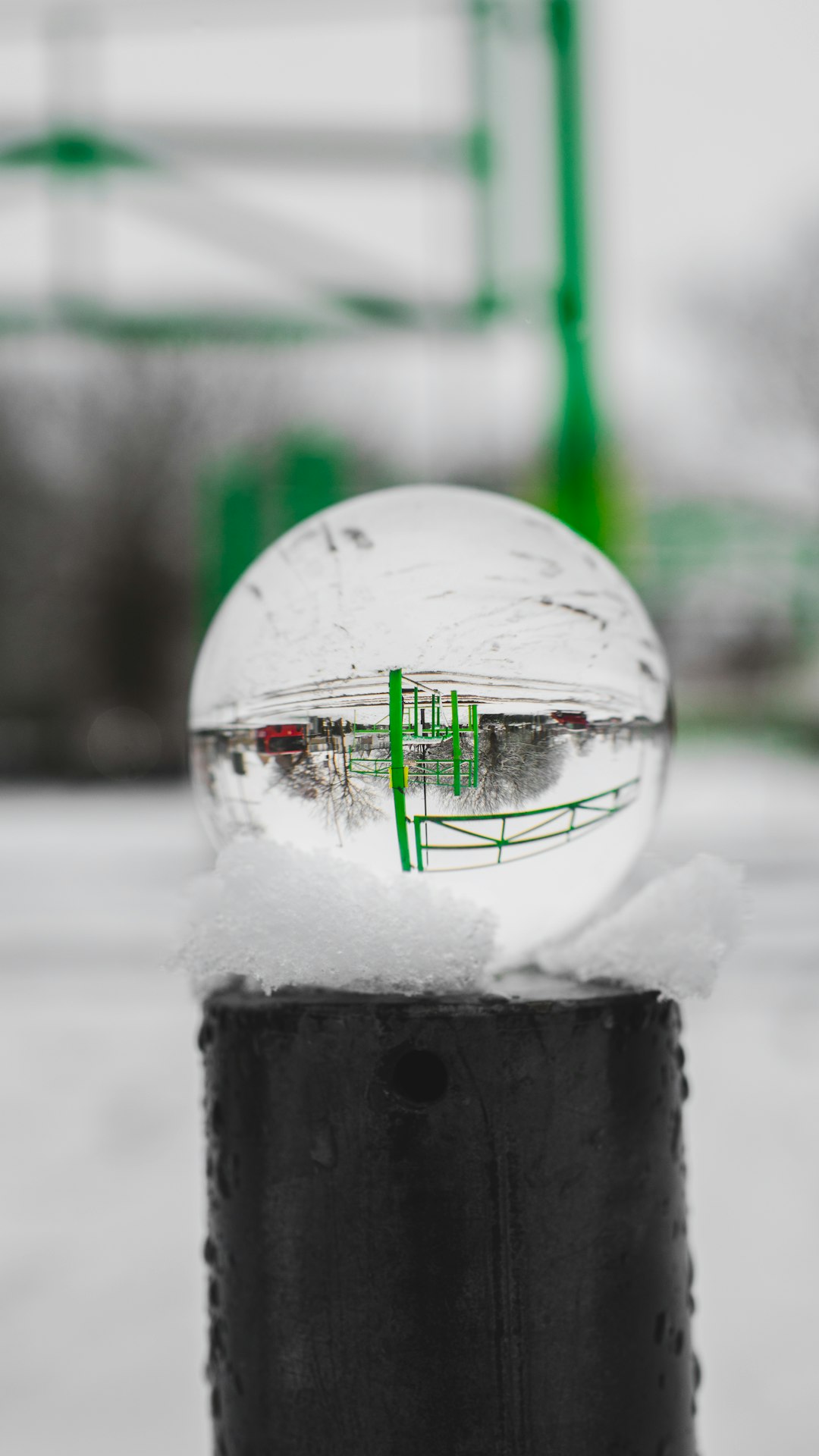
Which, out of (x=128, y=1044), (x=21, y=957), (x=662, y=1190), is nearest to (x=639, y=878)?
(x=662, y=1190)

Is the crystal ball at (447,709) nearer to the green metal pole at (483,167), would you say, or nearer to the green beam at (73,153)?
the green metal pole at (483,167)

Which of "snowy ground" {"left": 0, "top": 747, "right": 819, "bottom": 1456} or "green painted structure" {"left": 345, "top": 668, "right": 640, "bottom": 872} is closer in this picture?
"green painted structure" {"left": 345, "top": 668, "right": 640, "bottom": 872}

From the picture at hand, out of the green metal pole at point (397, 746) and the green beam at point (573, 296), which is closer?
the green metal pole at point (397, 746)

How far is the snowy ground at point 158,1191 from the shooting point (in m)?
2.06

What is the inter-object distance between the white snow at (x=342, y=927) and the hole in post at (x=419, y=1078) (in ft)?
0.19

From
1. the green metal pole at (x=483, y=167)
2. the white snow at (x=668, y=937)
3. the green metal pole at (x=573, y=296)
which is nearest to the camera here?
the white snow at (x=668, y=937)

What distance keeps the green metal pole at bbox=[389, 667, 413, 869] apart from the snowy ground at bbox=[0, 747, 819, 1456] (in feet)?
0.92

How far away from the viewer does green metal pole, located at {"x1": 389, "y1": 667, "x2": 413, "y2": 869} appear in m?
1.03

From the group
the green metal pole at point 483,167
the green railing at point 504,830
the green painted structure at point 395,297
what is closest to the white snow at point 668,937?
the green railing at point 504,830

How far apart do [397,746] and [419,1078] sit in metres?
0.28

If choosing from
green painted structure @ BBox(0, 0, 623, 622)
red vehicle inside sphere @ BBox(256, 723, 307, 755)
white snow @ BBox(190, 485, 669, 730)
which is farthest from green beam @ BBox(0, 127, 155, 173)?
red vehicle inside sphere @ BBox(256, 723, 307, 755)

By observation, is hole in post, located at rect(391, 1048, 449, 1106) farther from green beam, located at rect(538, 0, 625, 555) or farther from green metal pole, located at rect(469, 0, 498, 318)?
green metal pole, located at rect(469, 0, 498, 318)

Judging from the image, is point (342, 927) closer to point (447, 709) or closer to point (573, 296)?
point (447, 709)

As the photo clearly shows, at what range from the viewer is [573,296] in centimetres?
625
